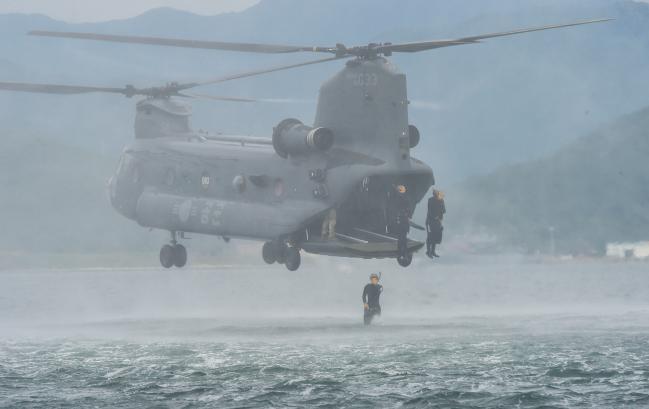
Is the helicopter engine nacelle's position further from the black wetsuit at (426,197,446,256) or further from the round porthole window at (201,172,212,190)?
the round porthole window at (201,172,212,190)

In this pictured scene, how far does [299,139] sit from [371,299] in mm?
15093

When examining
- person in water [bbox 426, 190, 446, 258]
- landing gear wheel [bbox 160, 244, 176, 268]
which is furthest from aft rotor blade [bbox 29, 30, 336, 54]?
landing gear wheel [bbox 160, 244, 176, 268]

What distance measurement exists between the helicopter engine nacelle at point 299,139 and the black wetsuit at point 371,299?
13558 mm

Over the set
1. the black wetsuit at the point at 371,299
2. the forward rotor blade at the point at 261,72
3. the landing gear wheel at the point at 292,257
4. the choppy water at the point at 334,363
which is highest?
the forward rotor blade at the point at 261,72

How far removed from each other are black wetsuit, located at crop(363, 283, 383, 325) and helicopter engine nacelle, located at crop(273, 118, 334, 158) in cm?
1356

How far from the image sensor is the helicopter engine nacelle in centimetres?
4194

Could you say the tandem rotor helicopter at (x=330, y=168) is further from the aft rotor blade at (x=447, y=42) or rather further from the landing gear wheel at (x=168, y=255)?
the landing gear wheel at (x=168, y=255)

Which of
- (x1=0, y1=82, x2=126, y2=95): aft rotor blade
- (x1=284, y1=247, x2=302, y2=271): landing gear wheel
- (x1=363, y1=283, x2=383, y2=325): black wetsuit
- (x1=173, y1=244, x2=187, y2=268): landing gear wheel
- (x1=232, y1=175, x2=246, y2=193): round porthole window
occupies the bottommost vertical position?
(x1=363, y1=283, x2=383, y2=325): black wetsuit

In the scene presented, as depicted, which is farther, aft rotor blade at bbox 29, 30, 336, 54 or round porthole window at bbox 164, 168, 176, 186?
round porthole window at bbox 164, 168, 176, 186

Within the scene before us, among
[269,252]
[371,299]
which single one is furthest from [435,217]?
[371,299]

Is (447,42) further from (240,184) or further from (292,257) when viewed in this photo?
(240,184)

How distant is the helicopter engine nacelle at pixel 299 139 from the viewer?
41938 mm

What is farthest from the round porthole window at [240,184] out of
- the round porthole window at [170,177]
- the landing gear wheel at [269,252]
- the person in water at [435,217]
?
the person in water at [435,217]

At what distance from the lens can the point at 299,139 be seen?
42.2 meters
